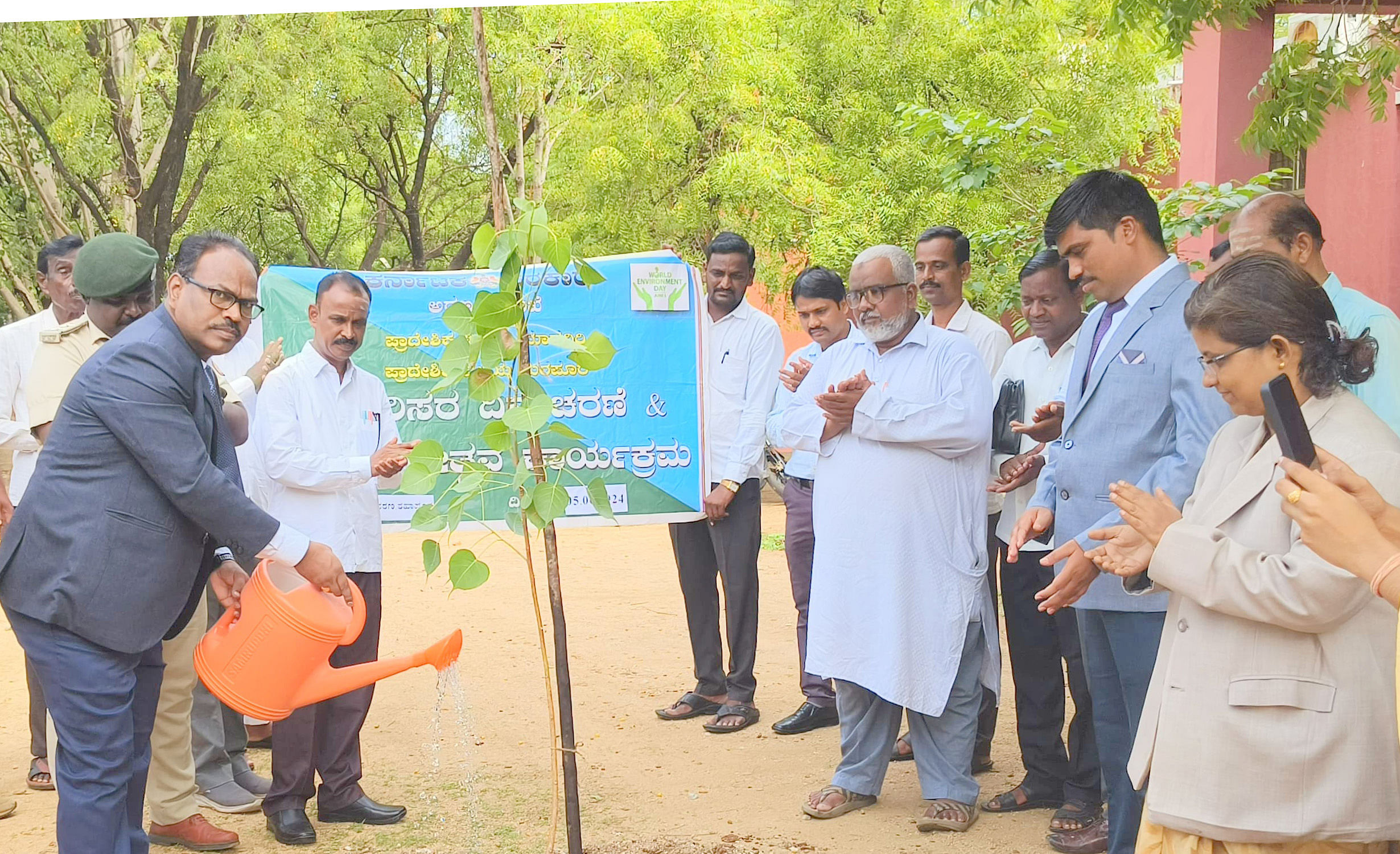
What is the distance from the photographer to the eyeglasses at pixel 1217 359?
2.48 metres

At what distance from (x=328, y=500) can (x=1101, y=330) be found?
8.83 ft

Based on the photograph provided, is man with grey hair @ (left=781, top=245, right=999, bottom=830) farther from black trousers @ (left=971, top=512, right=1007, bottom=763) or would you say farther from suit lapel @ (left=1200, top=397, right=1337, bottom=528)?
suit lapel @ (left=1200, top=397, right=1337, bottom=528)

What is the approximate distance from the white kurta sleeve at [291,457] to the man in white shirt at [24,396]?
116 centimetres

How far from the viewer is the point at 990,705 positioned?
505 centimetres

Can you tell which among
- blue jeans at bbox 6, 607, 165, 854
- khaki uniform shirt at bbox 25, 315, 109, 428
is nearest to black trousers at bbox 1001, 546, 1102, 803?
blue jeans at bbox 6, 607, 165, 854

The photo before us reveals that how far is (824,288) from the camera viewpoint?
5.89 meters

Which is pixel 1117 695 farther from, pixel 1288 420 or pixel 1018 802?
pixel 1288 420

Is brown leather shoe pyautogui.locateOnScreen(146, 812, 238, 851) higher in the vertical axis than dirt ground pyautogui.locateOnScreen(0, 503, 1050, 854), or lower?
higher

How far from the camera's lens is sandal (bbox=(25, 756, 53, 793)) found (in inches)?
197

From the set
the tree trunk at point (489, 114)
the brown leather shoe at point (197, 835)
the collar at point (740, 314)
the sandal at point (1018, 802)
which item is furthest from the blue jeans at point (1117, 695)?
the collar at point (740, 314)

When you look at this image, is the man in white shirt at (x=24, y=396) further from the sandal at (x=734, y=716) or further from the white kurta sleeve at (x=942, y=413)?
the white kurta sleeve at (x=942, y=413)

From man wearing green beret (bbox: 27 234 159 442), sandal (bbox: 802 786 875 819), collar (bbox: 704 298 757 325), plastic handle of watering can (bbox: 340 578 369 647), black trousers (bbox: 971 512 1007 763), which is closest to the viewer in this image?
plastic handle of watering can (bbox: 340 578 369 647)

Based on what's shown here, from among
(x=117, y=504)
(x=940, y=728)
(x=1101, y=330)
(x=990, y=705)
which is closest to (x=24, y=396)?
(x=117, y=504)

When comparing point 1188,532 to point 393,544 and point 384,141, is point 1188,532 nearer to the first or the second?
point 393,544
